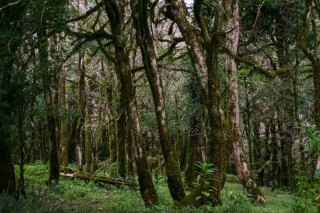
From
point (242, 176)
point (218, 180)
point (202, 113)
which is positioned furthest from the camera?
point (202, 113)

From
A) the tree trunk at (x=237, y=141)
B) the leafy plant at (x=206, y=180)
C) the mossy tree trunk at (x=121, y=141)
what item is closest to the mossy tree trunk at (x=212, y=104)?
the leafy plant at (x=206, y=180)

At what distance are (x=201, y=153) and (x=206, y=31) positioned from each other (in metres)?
12.9

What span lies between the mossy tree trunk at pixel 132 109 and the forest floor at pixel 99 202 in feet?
1.48

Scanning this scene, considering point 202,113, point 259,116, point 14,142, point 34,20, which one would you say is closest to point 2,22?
point 34,20

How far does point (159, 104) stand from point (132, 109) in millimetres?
739

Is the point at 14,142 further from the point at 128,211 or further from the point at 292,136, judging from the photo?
the point at 292,136

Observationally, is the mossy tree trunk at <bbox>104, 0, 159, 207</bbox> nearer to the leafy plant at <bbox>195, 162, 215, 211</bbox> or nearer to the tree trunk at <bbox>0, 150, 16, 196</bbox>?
the leafy plant at <bbox>195, 162, 215, 211</bbox>

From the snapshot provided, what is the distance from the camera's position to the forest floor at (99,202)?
8102 millimetres

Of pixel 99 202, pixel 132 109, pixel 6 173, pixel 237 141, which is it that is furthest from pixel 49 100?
pixel 237 141

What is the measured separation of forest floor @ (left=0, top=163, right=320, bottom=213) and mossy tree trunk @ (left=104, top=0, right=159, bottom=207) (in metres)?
0.45

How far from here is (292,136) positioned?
17.5 m

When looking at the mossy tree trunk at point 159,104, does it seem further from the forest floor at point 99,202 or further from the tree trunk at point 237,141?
the tree trunk at point 237,141

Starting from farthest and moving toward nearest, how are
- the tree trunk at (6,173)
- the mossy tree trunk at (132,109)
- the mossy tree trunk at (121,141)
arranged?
the mossy tree trunk at (121,141), the tree trunk at (6,173), the mossy tree trunk at (132,109)

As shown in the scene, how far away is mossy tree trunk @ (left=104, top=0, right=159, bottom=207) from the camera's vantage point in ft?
31.7
